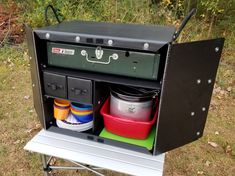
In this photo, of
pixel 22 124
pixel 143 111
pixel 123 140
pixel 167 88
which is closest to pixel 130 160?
pixel 123 140

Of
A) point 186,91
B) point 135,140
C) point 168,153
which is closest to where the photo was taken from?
point 186,91

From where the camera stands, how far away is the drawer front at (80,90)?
3.55ft

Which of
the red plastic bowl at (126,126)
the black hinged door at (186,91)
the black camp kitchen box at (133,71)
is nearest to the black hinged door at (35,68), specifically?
the black camp kitchen box at (133,71)

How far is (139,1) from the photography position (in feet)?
11.3

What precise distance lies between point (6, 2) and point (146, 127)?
416 centimetres

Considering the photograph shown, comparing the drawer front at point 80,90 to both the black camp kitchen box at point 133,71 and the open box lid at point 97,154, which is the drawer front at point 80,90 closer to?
Answer: the black camp kitchen box at point 133,71

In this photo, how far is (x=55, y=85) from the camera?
114 cm

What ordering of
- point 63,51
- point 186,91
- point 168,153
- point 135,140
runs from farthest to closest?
1. point 168,153
2. point 135,140
3. point 63,51
4. point 186,91

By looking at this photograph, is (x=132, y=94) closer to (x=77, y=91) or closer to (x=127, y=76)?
(x=127, y=76)

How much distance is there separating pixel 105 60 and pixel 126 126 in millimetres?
335

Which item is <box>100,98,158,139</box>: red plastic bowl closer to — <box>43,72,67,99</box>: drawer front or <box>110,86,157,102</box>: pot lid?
<box>110,86,157,102</box>: pot lid

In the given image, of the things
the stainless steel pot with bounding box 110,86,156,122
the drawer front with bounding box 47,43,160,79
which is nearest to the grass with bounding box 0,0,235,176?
the stainless steel pot with bounding box 110,86,156,122

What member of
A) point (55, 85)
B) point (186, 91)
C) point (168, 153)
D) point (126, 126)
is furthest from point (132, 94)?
point (168, 153)

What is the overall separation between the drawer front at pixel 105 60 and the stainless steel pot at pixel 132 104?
125 mm
